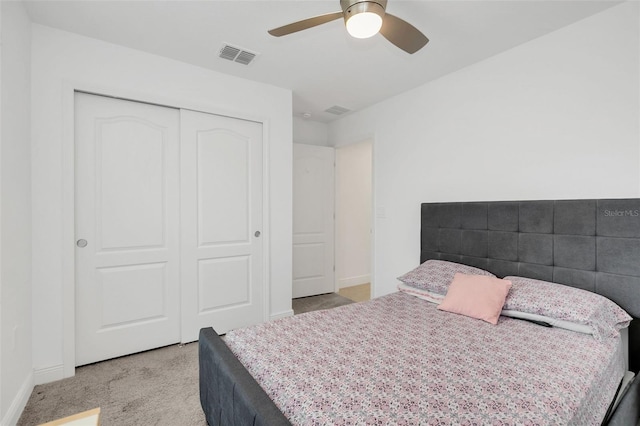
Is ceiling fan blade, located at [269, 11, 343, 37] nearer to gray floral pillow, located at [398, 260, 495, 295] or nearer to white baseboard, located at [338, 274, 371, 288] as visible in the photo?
gray floral pillow, located at [398, 260, 495, 295]

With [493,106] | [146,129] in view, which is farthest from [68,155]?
[493,106]

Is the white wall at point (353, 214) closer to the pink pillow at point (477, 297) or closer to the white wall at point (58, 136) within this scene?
the pink pillow at point (477, 297)

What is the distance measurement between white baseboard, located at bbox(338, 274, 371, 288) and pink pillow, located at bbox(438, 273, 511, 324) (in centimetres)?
263

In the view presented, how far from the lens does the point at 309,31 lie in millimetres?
2182

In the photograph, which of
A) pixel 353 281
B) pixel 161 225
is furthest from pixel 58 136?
pixel 353 281

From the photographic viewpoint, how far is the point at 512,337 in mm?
1704

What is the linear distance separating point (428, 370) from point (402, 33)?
1742 millimetres

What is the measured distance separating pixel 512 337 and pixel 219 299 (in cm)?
243

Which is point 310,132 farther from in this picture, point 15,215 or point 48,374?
point 48,374

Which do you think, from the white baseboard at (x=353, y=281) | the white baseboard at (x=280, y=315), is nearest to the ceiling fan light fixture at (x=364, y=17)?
the white baseboard at (x=280, y=315)

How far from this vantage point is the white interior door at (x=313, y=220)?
4188 mm

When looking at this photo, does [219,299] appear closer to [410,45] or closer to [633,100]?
[410,45]

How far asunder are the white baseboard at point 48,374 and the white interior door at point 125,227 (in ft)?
0.48

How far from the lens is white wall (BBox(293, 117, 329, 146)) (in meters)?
4.32
